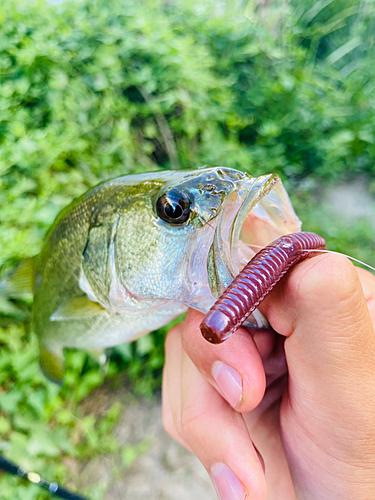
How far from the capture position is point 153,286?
80 cm

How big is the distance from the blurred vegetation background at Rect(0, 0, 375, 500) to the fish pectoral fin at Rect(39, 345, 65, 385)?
312mm

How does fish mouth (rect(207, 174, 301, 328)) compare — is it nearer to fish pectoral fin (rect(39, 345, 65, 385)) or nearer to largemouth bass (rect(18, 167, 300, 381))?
largemouth bass (rect(18, 167, 300, 381))

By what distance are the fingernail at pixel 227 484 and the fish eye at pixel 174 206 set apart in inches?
22.0

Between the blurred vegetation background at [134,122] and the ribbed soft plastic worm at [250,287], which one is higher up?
the ribbed soft plastic worm at [250,287]

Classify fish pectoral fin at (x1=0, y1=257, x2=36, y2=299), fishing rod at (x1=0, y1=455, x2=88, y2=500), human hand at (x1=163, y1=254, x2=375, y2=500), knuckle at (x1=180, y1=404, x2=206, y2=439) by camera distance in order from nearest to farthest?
human hand at (x1=163, y1=254, x2=375, y2=500) → knuckle at (x1=180, y1=404, x2=206, y2=439) → fish pectoral fin at (x1=0, y1=257, x2=36, y2=299) → fishing rod at (x1=0, y1=455, x2=88, y2=500)

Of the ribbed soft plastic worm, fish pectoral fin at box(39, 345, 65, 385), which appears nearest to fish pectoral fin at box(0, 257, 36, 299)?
fish pectoral fin at box(39, 345, 65, 385)

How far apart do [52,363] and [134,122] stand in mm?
2114

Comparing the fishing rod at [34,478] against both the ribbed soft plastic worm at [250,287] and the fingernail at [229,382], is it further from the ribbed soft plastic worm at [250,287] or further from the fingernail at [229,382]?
the ribbed soft plastic worm at [250,287]

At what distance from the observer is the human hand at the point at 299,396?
1.95 ft

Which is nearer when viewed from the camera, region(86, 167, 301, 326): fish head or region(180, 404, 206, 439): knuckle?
region(86, 167, 301, 326): fish head

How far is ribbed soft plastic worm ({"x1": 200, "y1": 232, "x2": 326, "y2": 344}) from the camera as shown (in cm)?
48

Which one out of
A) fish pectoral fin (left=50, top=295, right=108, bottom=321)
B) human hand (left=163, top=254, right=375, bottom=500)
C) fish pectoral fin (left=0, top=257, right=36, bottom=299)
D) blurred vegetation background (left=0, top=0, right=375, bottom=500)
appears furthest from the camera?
blurred vegetation background (left=0, top=0, right=375, bottom=500)

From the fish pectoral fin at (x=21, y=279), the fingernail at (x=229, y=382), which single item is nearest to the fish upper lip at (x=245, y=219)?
the fingernail at (x=229, y=382)

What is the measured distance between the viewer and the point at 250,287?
51 centimetres
